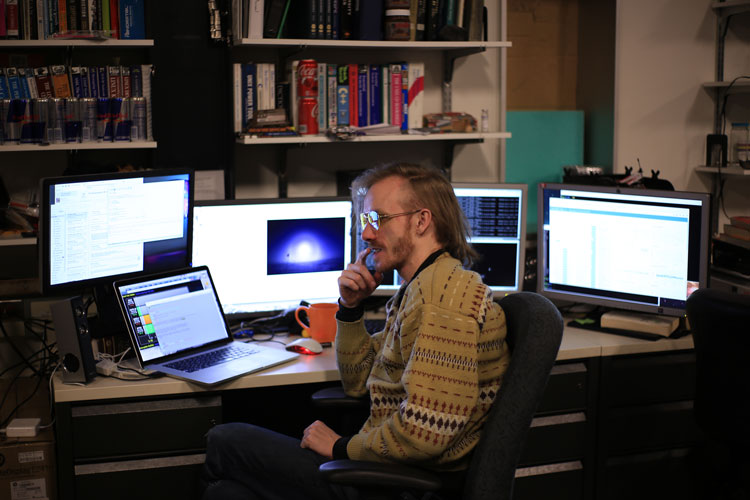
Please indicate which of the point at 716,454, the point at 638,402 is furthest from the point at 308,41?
the point at 716,454

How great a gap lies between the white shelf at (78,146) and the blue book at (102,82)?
0.61ft

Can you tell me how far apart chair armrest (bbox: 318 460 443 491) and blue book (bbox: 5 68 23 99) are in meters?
1.82

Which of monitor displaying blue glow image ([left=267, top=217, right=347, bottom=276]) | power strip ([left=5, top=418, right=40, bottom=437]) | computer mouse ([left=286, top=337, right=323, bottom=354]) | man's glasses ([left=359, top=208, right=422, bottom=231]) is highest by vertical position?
man's glasses ([left=359, top=208, right=422, bottom=231])

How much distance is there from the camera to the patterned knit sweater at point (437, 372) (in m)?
1.64

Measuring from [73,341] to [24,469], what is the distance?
0.39 m

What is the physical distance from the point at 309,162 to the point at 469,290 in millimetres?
1633

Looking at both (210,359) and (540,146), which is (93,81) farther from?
(540,146)

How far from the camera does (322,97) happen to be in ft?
9.81

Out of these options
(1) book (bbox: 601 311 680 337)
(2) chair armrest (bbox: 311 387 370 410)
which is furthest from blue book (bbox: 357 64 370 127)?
(2) chair armrest (bbox: 311 387 370 410)

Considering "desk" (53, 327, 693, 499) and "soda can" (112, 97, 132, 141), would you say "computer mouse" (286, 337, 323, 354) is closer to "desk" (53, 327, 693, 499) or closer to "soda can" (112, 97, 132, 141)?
"desk" (53, 327, 693, 499)

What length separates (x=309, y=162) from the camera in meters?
3.23

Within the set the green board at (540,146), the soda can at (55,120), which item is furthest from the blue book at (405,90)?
the soda can at (55,120)

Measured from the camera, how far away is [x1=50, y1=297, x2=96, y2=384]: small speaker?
217cm

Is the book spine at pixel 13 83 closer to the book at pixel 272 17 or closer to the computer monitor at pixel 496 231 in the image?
the book at pixel 272 17
